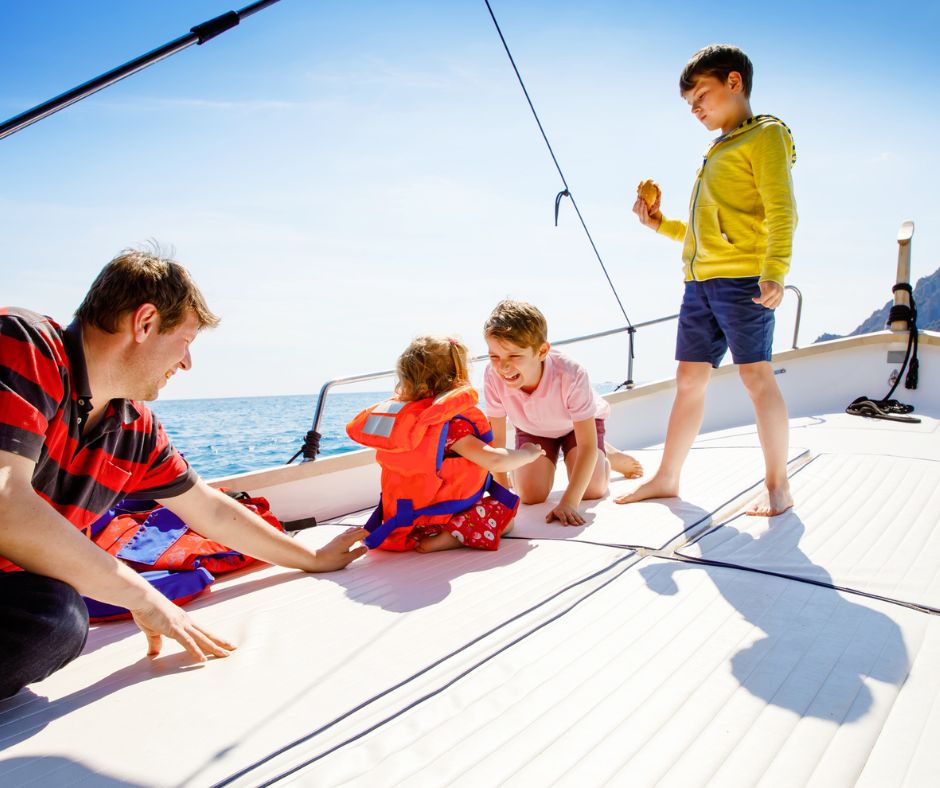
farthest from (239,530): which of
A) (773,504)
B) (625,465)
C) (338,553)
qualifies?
(625,465)

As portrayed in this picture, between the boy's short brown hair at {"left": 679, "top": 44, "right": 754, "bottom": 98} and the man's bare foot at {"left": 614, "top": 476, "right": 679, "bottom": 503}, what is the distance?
49.4 inches

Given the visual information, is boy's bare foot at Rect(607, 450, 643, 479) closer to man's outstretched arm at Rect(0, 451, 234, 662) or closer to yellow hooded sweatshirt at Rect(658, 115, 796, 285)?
yellow hooded sweatshirt at Rect(658, 115, 796, 285)

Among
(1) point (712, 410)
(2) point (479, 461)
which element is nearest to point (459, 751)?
(2) point (479, 461)

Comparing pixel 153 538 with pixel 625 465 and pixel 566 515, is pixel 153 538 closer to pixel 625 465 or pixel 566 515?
pixel 566 515

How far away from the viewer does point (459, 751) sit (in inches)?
32.6

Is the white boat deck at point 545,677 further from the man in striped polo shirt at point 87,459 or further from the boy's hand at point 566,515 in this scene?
the boy's hand at point 566,515

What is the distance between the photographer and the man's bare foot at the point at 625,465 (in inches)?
107

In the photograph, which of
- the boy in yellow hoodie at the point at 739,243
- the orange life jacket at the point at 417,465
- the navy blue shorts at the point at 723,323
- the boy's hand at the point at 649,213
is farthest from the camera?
the boy's hand at the point at 649,213

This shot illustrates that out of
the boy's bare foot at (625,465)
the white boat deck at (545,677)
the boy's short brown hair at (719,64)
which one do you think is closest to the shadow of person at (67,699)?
the white boat deck at (545,677)

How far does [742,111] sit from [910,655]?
1.66 metres

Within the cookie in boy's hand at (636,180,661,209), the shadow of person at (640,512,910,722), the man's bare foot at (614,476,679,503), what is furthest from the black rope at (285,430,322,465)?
the cookie in boy's hand at (636,180,661,209)

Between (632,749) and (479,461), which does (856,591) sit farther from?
(479,461)

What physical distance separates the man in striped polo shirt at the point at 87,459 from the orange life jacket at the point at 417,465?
0.48 m

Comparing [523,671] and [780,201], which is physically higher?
[780,201]
